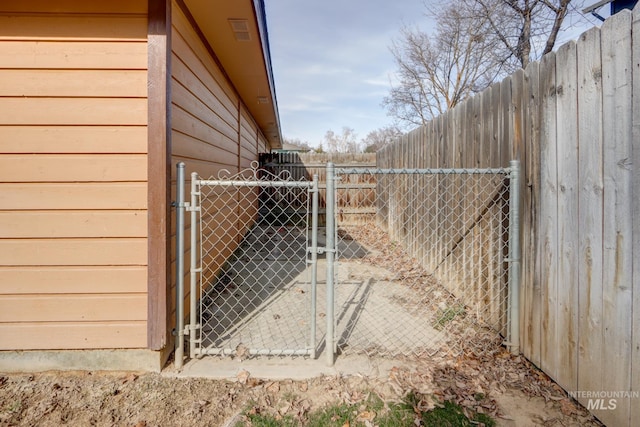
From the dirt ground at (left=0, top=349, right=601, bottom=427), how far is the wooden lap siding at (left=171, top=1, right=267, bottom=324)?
626 mm

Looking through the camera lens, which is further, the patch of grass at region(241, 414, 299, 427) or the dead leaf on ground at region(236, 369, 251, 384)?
the dead leaf on ground at region(236, 369, 251, 384)

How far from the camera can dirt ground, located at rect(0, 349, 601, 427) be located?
6.51ft

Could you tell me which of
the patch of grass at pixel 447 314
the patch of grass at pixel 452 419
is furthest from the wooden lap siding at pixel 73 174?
the patch of grass at pixel 447 314

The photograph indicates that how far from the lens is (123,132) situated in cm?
238

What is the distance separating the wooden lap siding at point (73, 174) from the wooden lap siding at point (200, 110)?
326 millimetres

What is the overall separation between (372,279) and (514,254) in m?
2.30

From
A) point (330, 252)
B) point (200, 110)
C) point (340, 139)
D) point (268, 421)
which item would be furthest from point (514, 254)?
point (340, 139)

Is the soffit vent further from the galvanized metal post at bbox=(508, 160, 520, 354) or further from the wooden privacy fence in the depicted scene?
the galvanized metal post at bbox=(508, 160, 520, 354)

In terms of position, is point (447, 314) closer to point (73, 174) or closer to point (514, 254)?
point (514, 254)

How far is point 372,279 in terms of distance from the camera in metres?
4.68

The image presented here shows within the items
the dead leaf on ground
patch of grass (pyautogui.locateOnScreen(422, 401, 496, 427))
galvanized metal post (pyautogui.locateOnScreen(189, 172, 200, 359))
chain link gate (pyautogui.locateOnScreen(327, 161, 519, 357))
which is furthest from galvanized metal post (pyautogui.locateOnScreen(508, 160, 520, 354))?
galvanized metal post (pyautogui.locateOnScreen(189, 172, 200, 359))

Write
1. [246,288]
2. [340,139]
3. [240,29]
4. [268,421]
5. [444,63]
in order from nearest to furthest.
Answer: [268,421] < [240,29] < [246,288] < [444,63] < [340,139]

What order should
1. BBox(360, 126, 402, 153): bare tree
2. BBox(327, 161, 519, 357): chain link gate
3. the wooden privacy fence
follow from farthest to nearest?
BBox(360, 126, 402, 153): bare tree < BBox(327, 161, 519, 357): chain link gate < the wooden privacy fence

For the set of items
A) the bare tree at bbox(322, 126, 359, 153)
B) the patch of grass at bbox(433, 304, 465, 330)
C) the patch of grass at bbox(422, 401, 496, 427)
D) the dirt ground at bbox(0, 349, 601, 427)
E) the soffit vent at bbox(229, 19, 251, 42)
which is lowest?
the patch of grass at bbox(422, 401, 496, 427)
